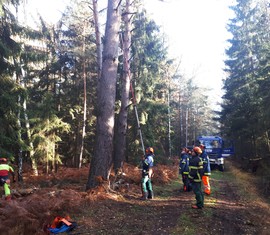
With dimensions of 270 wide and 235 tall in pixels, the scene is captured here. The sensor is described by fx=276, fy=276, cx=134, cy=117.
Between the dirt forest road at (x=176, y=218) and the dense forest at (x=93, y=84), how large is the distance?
1831 millimetres

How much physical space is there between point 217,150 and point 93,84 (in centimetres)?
1162

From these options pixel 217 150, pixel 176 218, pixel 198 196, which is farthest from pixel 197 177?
pixel 217 150

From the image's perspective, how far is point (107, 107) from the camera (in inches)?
381

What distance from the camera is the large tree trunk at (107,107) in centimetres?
938

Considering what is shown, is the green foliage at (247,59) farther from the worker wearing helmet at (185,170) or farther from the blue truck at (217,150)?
the worker wearing helmet at (185,170)

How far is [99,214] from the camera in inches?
284

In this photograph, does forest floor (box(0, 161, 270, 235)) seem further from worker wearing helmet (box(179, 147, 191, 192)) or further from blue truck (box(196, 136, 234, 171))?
blue truck (box(196, 136, 234, 171))

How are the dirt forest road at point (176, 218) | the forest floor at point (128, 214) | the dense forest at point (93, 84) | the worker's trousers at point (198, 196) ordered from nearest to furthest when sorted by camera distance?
the forest floor at point (128, 214), the dirt forest road at point (176, 218), the worker's trousers at point (198, 196), the dense forest at point (93, 84)

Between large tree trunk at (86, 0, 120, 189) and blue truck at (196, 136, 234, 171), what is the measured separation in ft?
47.2

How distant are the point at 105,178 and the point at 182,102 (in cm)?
3643

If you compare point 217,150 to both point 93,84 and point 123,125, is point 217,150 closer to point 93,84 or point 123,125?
point 93,84

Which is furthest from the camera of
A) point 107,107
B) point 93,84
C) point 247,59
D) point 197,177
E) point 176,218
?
point 247,59

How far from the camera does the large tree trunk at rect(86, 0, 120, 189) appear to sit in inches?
369

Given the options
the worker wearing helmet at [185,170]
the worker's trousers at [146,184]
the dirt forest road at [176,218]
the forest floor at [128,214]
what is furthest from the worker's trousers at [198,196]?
the worker wearing helmet at [185,170]
